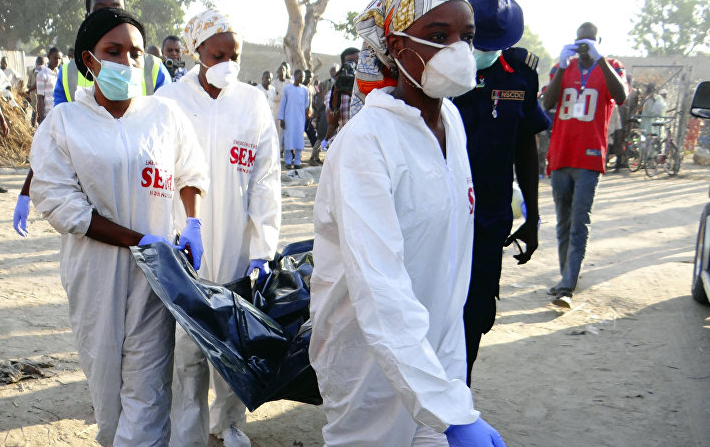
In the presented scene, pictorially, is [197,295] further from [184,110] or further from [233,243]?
[184,110]

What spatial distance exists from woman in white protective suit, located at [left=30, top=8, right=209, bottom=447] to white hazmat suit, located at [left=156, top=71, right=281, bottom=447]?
22.8 inches

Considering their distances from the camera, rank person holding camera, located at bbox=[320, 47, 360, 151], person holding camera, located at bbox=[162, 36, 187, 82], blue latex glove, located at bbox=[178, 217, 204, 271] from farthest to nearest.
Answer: person holding camera, located at bbox=[320, 47, 360, 151] → person holding camera, located at bbox=[162, 36, 187, 82] → blue latex glove, located at bbox=[178, 217, 204, 271]

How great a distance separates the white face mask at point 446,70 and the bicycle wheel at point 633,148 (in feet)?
53.5

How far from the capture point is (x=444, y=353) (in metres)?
2.02

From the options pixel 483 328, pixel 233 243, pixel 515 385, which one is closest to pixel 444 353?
pixel 483 328

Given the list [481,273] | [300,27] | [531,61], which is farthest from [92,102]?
[300,27]

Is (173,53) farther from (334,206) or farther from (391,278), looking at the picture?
(391,278)

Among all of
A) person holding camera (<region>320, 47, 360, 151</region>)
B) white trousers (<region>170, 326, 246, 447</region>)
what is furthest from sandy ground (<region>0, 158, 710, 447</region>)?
person holding camera (<region>320, 47, 360, 151</region>)

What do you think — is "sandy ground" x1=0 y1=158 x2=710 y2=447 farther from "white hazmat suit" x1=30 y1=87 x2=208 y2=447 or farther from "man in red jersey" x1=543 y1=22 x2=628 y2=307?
"white hazmat suit" x1=30 y1=87 x2=208 y2=447

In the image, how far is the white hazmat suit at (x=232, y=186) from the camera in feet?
11.2

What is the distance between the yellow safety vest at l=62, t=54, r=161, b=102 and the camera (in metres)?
3.81

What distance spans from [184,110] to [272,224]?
728 millimetres

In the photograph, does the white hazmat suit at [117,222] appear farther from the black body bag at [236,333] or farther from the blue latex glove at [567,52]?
the blue latex glove at [567,52]

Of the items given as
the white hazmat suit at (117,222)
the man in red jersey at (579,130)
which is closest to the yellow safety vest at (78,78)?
the white hazmat suit at (117,222)
